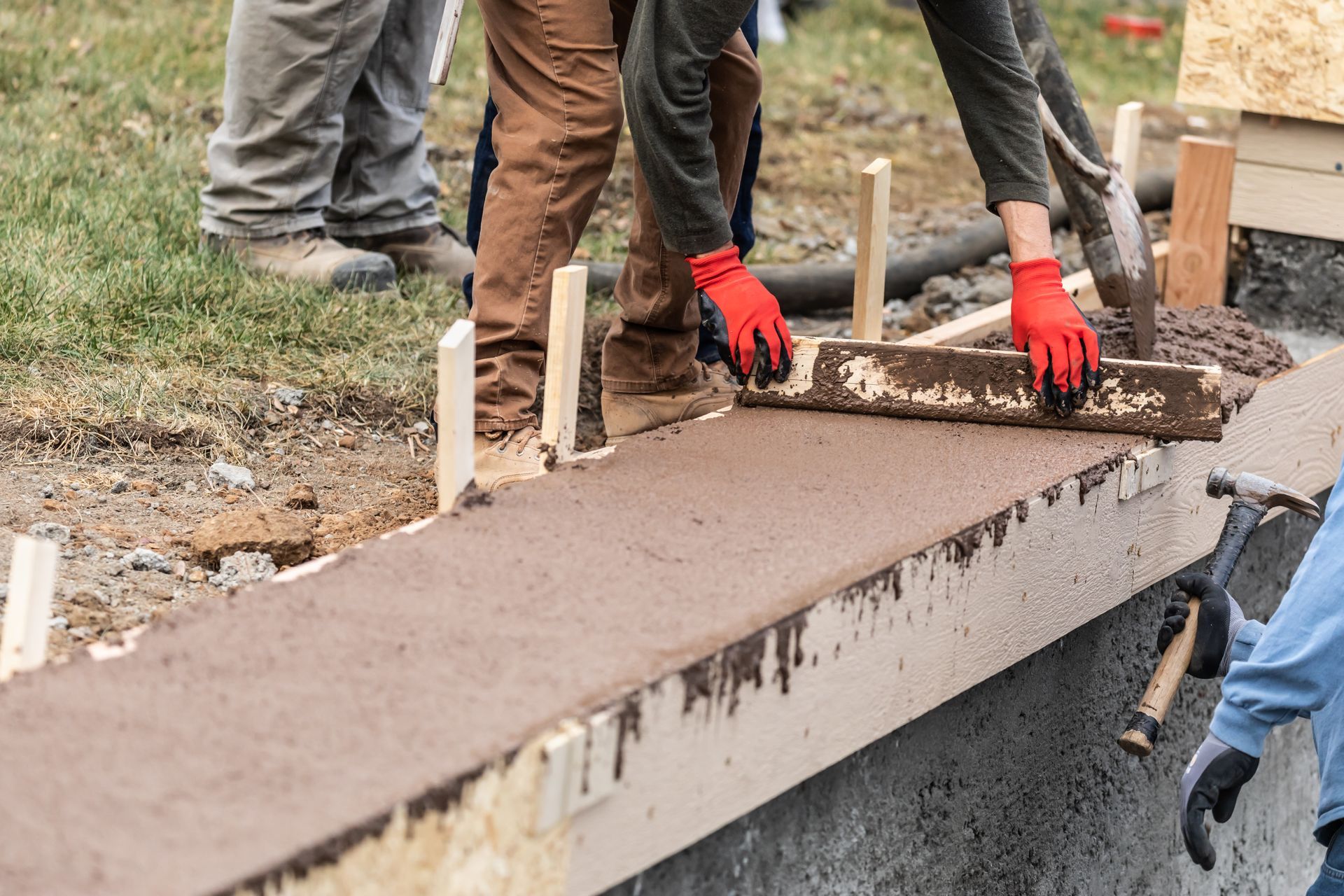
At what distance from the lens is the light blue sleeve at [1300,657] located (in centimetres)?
183

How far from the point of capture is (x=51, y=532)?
7.70 ft

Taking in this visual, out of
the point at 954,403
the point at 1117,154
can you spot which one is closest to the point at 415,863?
the point at 954,403

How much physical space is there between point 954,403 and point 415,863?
4.65 ft

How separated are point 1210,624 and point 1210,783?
0.34 meters

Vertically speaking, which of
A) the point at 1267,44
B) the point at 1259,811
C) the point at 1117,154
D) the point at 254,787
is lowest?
the point at 1259,811

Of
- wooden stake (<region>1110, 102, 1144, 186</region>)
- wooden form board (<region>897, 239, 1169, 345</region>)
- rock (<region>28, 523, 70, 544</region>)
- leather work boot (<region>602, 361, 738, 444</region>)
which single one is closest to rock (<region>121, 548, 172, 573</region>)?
rock (<region>28, 523, 70, 544</region>)

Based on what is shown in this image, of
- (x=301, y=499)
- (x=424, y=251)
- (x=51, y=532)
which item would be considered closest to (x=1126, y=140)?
(x=424, y=251)

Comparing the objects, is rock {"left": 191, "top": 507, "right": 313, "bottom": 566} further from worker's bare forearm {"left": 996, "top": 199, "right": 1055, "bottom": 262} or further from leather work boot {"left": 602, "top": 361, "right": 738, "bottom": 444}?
worker's bare forearm {"left": 996, "top": 199, "right": 1055, "bottom": 262}

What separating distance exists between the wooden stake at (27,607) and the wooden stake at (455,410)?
21.3 inches

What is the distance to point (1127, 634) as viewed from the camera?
282cm

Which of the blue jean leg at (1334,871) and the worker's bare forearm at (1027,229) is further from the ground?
the worker's bare forearm at (1027,229)

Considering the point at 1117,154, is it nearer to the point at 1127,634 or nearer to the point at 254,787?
the point at 1127,634

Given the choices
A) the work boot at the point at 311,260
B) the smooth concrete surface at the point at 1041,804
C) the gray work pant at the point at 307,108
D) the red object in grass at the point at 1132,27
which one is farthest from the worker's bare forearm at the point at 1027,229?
the red object in grass at the point at 1132,27

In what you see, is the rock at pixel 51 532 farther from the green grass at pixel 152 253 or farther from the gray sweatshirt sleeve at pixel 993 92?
the gray sweatshirt sleeve at pixel 993 92
